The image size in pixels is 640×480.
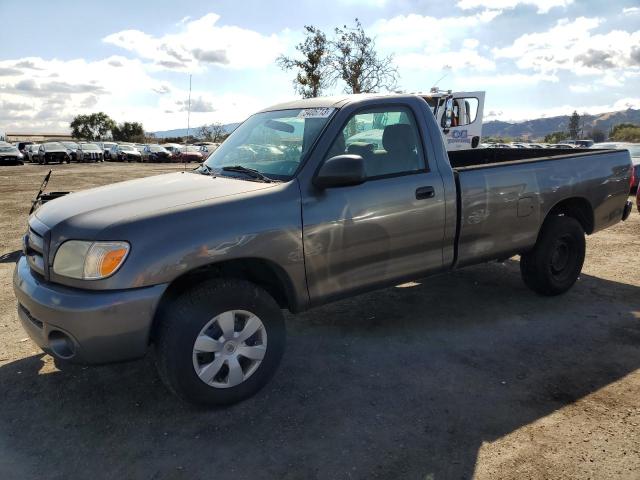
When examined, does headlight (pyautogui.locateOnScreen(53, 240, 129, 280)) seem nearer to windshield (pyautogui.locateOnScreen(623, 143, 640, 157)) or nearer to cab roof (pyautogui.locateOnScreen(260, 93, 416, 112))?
cab roof (pyautogui.locateOnScreen(260, 93, 416, 112))

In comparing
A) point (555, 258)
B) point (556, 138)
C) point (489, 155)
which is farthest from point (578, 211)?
point (556, 138)

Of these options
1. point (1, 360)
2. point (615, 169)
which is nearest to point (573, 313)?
point (615, 169)

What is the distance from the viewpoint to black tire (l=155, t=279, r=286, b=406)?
9.52 feet

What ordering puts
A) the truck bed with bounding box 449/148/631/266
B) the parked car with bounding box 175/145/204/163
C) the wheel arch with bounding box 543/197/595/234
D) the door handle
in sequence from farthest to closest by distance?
the parked car with bounding box 175/145/204/163, the wheel arch with bounding box 543/197/595/234, the truck bed with bounding box 449/148/631/266, the door handle

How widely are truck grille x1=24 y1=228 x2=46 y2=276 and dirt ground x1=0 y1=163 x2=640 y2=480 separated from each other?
90 centimetres

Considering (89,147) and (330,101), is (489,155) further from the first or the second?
(89,147)

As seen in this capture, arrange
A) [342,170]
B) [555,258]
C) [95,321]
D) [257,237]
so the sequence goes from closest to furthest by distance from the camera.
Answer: [95,321]
[257,237]
[342,170]
[555,258]

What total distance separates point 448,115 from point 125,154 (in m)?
33.6

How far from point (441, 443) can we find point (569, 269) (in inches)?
120

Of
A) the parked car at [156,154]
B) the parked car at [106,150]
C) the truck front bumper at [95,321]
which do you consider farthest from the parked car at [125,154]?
the truck front bumper at [95,321]

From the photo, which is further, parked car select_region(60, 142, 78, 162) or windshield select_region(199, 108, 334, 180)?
parked car select_region(60, 142, 78, 162)

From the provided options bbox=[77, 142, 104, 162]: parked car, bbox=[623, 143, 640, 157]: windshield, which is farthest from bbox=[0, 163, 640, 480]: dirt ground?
bbox=[77, 142, 104, 162]: parked car

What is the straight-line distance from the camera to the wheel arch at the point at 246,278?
3.06m

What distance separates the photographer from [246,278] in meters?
3.42
